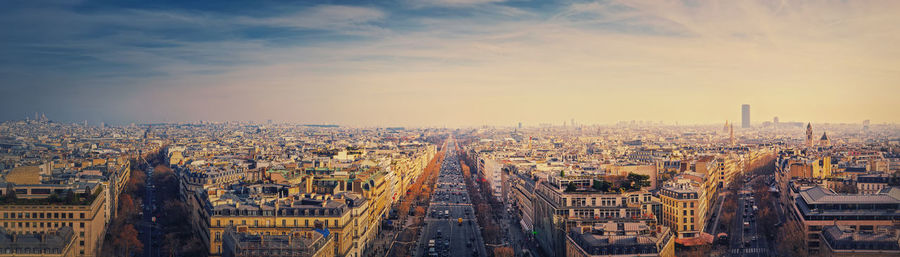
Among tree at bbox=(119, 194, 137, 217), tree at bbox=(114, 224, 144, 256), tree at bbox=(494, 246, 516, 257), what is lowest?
tree at bbox=(494, 246, 516, 257)

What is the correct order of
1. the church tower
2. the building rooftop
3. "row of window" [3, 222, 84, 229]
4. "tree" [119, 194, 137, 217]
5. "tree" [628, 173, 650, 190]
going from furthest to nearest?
the church tower → "tree" [119, 194, 137, 217] → "tree" [628, 173, 650, 190] → the building rooftop → "row of window" [3, 222, 84, 229]

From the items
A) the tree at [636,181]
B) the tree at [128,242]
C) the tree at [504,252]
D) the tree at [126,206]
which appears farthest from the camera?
the tree at [126,206]

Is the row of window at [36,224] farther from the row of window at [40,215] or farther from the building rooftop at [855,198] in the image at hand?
the building rooftop at [855,198]

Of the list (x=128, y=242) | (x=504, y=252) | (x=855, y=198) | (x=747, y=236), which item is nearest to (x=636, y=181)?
(x=504, y=252)

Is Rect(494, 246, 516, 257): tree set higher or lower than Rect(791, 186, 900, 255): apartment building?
lower

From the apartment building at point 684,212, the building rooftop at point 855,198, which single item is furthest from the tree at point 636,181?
the building rooftop at point 855,198

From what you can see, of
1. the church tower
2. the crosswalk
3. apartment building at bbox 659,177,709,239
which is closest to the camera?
the crosswalk

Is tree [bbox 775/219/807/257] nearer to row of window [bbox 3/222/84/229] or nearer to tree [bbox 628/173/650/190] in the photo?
tree [bbox 628/173/650/190]

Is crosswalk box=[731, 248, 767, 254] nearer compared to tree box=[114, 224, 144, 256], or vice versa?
tree box=[114, 224, 144, 256]

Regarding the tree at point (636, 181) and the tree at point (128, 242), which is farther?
the tree at point (636, 181)

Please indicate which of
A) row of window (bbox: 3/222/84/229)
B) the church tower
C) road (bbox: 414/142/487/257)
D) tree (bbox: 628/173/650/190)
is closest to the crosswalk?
tree (bbox: 628/173/650/190)
